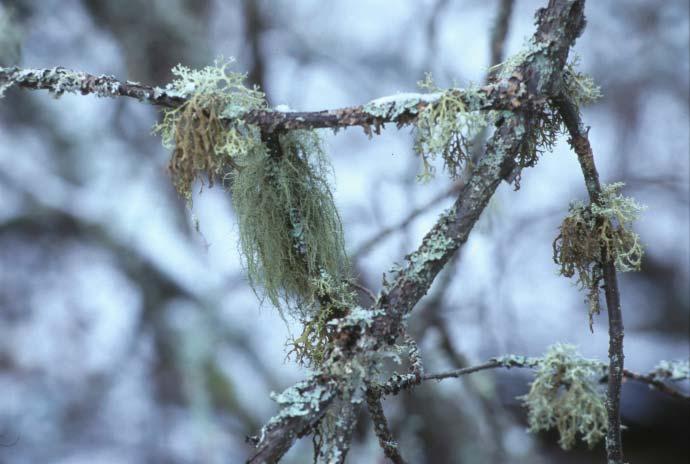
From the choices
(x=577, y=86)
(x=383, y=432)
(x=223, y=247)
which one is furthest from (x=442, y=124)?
(x=223, y=247)

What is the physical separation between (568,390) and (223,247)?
127 cm

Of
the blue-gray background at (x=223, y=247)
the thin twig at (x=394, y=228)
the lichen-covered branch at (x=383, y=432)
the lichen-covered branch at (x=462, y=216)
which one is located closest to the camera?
the lichen-covered branch at (x=462, y=216)

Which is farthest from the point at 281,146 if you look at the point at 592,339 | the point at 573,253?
the point at 592,339

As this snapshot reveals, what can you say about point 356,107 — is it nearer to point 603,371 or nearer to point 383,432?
point 383,432

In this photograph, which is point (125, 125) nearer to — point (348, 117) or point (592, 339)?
point (592, 339)

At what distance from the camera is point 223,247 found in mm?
1779

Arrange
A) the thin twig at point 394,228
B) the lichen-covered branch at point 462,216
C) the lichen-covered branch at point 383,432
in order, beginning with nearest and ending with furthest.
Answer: the lichen-covered branch at point 462,216 → the lichen-covered branch at point 383,432 → the thin twig at point 394,228

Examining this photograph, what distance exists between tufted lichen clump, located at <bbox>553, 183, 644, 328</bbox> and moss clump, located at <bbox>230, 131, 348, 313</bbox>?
0.17 meters

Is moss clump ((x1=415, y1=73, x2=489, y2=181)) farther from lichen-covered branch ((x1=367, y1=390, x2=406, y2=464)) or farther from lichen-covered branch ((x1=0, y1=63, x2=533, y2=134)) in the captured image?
lichen-covered branch ((x1=367, y1=390, x2=406, y2=464))

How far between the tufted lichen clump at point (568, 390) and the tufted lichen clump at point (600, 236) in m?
0.15

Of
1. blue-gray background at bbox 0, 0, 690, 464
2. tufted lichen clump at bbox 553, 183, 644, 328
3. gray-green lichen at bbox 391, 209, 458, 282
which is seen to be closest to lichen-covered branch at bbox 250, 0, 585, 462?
gray-green lichen at bbox 391, 209, 458, 282

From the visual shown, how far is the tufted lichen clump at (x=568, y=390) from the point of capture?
0.62m

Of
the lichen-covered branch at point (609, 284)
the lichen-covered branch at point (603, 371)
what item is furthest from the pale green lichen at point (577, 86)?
the lichen-covered branch at point (603, 371)

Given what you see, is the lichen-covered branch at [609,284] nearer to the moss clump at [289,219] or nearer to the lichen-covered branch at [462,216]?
the lichen-covered branch at [462,216]
